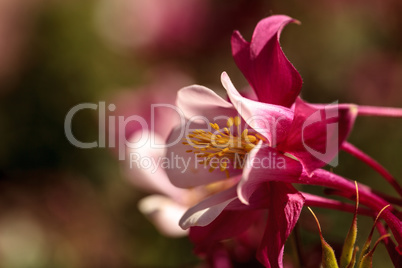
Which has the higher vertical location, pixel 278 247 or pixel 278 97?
pixel 278 97

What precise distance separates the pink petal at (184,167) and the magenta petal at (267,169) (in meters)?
0.16

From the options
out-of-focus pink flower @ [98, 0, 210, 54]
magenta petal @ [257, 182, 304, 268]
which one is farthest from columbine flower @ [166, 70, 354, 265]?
out-of-focus pink flower @ [98, 0, 210, 54]

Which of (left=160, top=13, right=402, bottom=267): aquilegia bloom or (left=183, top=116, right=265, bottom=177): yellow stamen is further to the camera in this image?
(left=183, top=116, right=265, bottom=177): yellow stamen

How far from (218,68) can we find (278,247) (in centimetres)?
181

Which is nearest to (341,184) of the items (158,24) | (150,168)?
(150,168)

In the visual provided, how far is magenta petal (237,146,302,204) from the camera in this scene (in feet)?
2.54

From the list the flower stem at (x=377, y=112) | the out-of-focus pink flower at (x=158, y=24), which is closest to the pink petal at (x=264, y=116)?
the flower stem at (x=377, y=112)

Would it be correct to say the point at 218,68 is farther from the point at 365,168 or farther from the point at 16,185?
the point at 16,185

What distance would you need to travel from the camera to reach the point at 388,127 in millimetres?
2111

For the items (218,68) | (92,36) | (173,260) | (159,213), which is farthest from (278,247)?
(92,36)

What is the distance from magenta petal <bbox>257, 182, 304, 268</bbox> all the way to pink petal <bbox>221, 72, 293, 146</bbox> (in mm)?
78

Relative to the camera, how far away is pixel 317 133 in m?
0.78

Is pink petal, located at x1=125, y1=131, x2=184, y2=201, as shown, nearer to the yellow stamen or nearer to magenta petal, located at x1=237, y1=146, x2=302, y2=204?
the yellow stamen

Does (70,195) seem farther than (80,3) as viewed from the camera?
No
